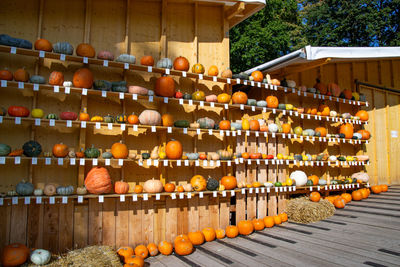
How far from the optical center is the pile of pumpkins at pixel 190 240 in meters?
4.38

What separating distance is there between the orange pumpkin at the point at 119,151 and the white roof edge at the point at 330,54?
12.3 ft

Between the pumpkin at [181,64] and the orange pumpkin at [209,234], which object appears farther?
the pumpkin at [181,64]

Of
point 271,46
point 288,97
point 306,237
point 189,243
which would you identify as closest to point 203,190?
point 189,243

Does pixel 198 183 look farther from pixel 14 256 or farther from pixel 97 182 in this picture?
pixel 14 256

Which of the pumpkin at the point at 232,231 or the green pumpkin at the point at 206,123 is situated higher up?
the green pumpkin at the point at 206,123

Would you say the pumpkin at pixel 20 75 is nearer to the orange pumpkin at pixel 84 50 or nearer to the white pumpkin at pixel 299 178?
the orange pumpkin at pixel 84 50

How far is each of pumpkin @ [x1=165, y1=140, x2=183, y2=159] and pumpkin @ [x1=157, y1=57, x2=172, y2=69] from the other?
1386 mm

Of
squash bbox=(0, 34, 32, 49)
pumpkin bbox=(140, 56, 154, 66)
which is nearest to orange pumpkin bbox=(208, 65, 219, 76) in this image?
pumpkin bbox=(140, 56, 154, 66)

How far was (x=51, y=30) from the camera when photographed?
4832 mm

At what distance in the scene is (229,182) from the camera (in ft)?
17.8

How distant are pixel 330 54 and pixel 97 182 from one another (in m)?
5.34

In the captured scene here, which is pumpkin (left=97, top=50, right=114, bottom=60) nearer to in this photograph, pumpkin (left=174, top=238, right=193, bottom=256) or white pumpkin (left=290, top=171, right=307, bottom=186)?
pumpkin (left=174, top=238, right=193, bottom=256)

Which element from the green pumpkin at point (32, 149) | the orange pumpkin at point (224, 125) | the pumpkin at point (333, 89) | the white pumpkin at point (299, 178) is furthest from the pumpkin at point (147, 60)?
the pumpkin at point (333, 89)

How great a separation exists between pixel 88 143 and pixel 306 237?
4.01 meters
